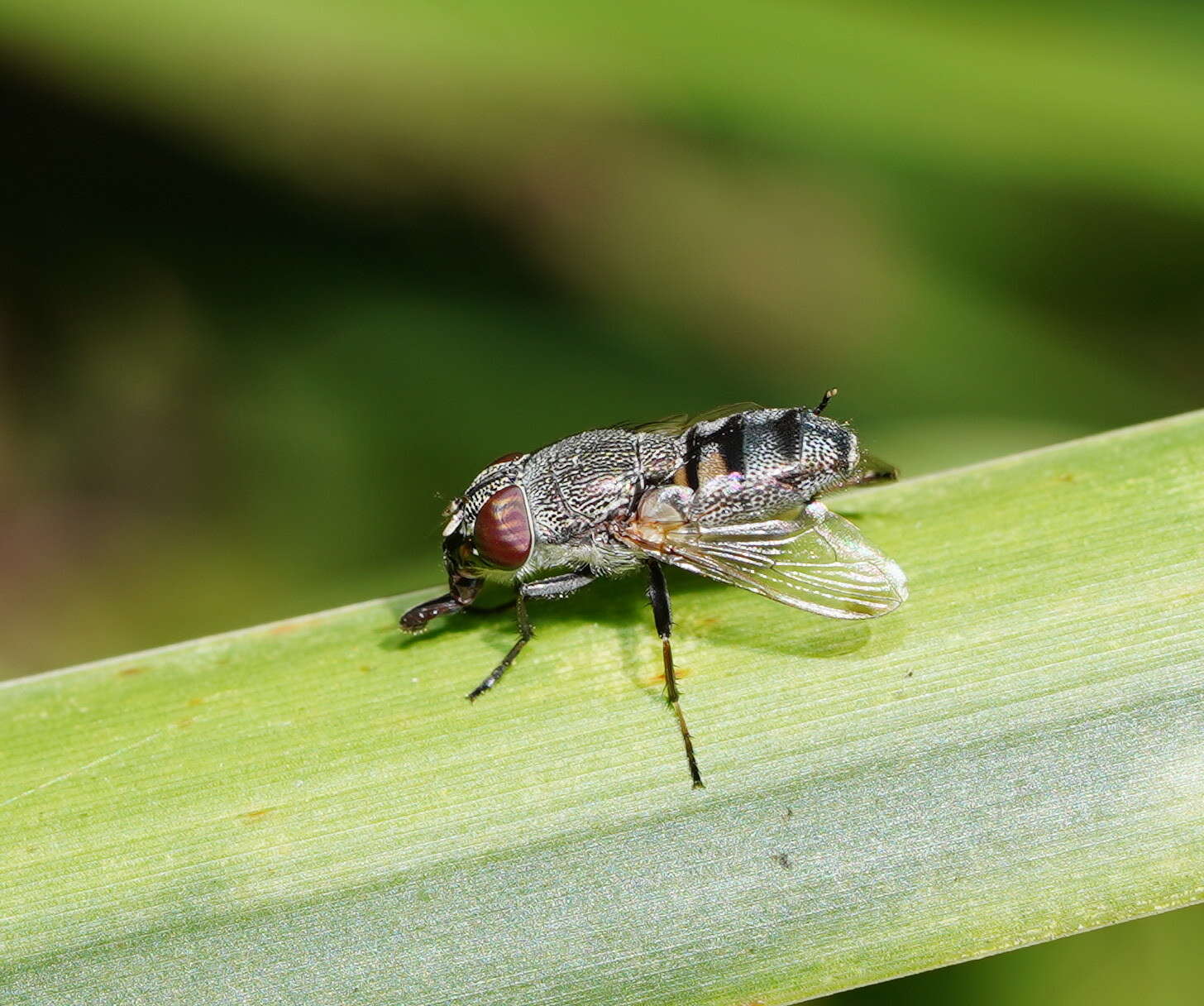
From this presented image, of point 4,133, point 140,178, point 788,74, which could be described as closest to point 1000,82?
point 788,74

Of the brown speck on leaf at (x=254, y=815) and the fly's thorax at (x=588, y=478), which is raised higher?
the fly's thorax at (x=588, y=478)

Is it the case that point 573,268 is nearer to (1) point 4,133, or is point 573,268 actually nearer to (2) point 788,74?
(2) point 788,74

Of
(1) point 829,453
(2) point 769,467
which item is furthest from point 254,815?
(1) point 829,453

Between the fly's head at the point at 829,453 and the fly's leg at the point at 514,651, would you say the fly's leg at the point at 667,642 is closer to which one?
the fly's leg at the point at 514,651

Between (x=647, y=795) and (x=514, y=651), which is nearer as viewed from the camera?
(x=647, y=795)

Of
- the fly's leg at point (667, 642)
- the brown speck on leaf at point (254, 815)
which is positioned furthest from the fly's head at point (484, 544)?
the brown speck on leaf at point (254, 815)

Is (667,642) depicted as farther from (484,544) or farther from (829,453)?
(829,453)
